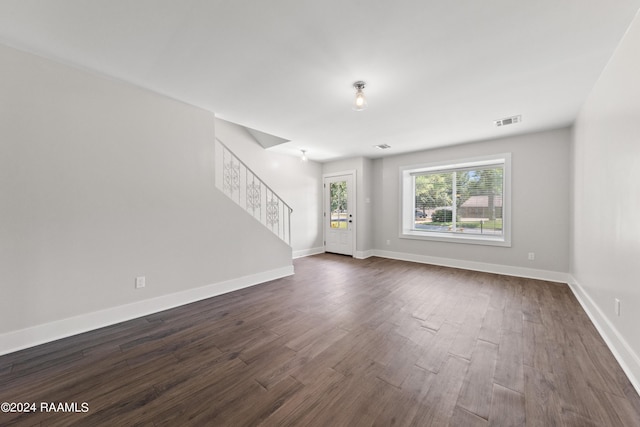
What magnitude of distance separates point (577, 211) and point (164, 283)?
5680 mm

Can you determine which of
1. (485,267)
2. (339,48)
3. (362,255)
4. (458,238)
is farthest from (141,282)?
(485,267)

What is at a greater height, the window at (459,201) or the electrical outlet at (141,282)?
the window at (459,201)

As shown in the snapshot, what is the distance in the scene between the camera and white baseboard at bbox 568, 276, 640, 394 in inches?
67.8

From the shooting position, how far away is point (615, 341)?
2057 mm

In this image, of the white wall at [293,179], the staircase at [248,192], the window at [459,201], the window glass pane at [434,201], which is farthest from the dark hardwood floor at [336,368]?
the white wall at [293,179]

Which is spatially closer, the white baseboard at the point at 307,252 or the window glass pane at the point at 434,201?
the window glass pane at the point at 434,201

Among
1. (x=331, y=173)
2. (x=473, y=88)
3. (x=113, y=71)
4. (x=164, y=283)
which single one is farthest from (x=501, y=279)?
(x=113, y=71)

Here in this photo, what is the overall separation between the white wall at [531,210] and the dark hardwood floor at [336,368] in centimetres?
131

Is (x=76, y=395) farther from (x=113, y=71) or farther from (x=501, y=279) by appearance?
(x=501, y=279)

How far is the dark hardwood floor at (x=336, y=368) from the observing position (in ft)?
4.82

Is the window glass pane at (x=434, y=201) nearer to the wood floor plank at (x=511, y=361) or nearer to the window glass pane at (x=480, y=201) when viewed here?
the window glass pane at (x=480, y=201)

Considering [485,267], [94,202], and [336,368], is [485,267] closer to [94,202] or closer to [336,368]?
[336,368]

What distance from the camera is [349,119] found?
143 inches

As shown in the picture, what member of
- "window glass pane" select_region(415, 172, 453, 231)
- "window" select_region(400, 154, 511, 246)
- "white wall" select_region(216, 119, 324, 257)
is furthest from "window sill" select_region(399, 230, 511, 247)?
"white wall" select_region(216, 119, 324, 257)
